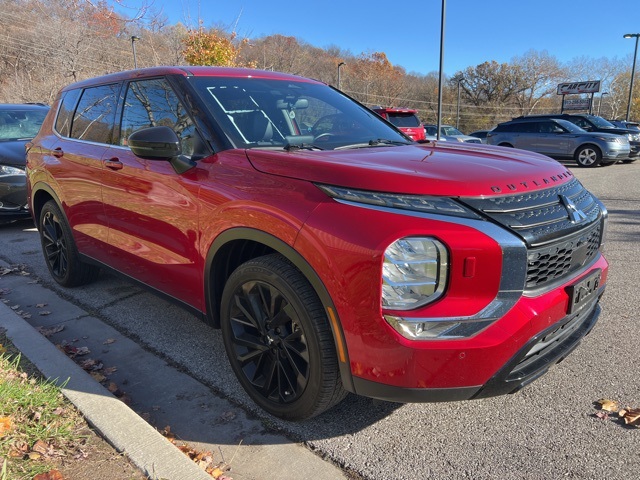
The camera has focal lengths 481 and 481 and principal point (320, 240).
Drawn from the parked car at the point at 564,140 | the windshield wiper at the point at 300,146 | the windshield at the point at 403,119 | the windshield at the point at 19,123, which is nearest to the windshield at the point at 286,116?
the windshield wiper at the point at 300,146

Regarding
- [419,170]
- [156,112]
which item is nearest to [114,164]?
[156,112]

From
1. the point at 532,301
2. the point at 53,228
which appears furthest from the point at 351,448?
the point at 53,228

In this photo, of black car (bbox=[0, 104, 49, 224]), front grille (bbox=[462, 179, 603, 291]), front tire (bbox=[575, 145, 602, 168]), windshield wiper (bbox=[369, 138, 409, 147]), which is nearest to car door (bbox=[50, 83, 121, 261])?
windshield wiper (bbox=[369, 138, 409, 147])

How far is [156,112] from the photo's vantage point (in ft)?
10.6

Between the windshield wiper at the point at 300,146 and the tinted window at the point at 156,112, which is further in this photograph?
the tinted window at the point at 156,112

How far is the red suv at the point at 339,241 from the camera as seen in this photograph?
192cm

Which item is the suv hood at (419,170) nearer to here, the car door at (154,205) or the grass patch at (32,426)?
the car door at (154,205)

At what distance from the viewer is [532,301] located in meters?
2.02

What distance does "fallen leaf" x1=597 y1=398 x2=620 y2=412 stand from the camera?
259cm

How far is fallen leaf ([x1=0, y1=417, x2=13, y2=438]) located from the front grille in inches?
89.9

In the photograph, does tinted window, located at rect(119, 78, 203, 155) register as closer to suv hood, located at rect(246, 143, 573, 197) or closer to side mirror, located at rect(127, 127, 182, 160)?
side mirror, located at rect(127, 127, 182, 160)

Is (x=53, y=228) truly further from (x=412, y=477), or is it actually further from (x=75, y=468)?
(x=412, y=477)

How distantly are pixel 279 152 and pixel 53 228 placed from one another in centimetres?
328

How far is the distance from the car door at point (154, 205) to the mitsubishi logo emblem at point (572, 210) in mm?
1919
